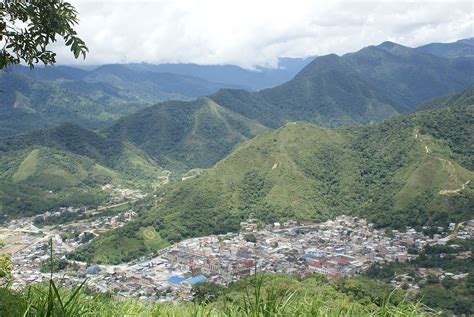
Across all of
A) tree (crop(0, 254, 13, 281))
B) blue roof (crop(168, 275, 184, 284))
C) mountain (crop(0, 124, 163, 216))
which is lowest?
blue roof (crop(168, 275, 184, 284))

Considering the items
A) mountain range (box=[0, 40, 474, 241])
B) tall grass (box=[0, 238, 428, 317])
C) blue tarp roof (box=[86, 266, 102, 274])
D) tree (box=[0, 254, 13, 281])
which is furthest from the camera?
mountain range (box=[0, 40, 474, 241])

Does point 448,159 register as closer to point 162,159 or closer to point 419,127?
point 419,127

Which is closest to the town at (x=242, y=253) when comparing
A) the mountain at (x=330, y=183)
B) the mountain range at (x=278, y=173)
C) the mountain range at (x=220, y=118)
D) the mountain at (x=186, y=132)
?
the mountain at (x=330, y=183)

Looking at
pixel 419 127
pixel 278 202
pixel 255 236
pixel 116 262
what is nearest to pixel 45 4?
pixel 116 262

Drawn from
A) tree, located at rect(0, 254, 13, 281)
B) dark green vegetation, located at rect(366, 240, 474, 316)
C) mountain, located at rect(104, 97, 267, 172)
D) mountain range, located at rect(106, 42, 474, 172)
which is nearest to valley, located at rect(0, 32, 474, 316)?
dark green vegetation, located at rect(366, 240, 474, 316)

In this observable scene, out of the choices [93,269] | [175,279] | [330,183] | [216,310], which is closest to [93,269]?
[93,269]

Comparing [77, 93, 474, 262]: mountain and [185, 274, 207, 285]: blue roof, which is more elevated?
[77, 93, 474, 262]: mountain

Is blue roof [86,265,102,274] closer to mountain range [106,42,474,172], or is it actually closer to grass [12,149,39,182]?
grass [12,149,39,182]

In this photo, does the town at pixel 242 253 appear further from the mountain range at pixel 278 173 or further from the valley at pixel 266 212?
the mountain range at pixel 278 173
